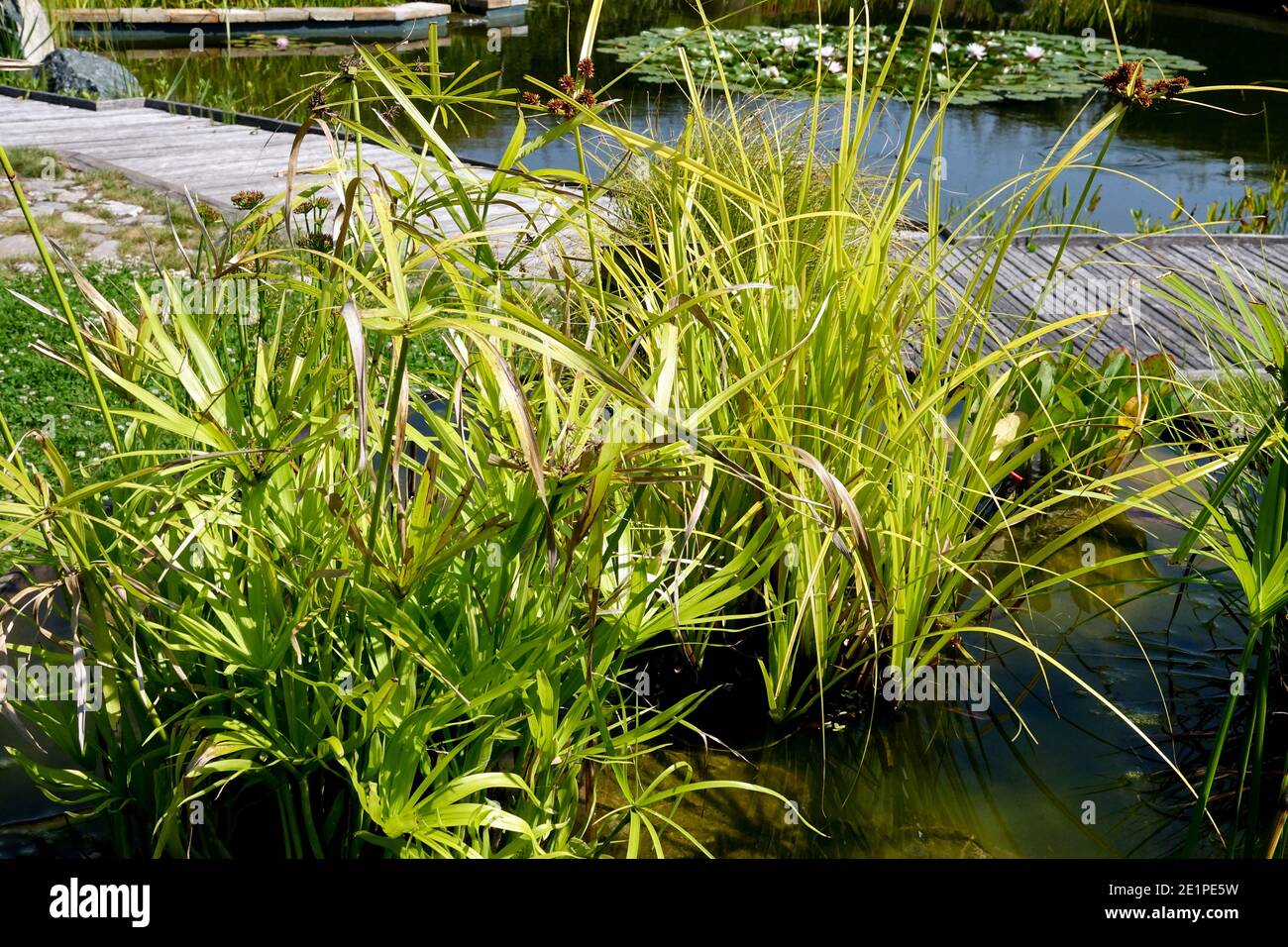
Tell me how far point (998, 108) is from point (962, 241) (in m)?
6.25

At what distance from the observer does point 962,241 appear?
14.3 feet

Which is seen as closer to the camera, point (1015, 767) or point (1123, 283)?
point (1015, 767)

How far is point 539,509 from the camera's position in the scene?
1453 millimetres

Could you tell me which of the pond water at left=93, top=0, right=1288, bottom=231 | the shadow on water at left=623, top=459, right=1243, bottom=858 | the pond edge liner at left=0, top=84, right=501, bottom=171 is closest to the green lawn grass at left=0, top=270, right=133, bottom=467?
the pond water at left=93, top=0, right=1288, bottom=231

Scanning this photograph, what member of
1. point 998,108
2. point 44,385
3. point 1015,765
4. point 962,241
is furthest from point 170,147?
point 998,108

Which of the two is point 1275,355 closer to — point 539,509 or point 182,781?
point 539,509

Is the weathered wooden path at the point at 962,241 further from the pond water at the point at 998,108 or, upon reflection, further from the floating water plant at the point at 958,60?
the floating water plant at the point at 958,60

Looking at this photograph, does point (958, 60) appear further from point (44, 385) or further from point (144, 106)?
point (44, 385)

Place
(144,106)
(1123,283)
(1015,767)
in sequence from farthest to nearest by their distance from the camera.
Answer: (144,106) < (1123,283) < (1015,767)

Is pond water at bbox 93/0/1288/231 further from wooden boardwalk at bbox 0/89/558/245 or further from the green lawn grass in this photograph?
the green lawn grass

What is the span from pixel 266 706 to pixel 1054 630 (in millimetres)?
1829

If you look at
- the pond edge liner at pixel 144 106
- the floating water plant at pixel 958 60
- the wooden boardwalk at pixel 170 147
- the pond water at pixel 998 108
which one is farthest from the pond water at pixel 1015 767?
the floating water plant at pixel 958 60

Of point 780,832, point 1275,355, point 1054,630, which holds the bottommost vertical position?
point 780,832
